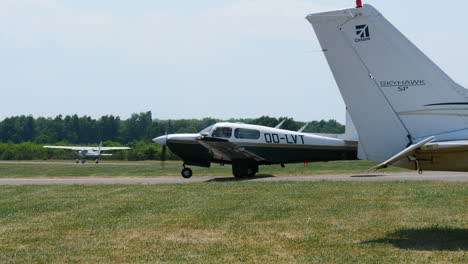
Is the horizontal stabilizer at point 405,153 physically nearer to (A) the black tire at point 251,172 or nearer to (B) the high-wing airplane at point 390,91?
(B) the high-wing airplane at point 390,91

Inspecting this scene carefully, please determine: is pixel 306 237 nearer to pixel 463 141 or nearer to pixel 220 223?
pixel 220 223

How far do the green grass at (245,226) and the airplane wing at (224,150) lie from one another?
6.37 metres

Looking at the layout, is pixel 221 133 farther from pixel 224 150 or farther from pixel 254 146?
pixel 254 146

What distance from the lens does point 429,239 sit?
890 cm

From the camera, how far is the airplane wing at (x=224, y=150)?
22984 millimetres

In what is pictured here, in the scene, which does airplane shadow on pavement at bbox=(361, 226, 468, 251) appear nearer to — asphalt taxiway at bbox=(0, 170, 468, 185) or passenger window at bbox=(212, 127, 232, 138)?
asphalt taxiway at bbox=(0, 170, 468, 185)

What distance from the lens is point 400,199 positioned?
13617 mm

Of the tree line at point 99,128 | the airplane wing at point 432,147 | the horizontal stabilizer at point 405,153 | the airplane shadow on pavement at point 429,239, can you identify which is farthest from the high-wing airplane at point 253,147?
the tree line at point 99,128

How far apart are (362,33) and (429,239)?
3300 mm

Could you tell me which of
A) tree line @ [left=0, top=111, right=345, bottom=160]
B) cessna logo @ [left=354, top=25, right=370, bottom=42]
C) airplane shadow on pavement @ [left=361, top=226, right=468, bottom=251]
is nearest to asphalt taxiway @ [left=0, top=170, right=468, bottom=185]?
airplane shadow on pavement @ [left=361, top=226, right=468, bottom=251]

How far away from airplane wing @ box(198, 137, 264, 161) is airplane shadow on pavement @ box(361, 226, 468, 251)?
538 inches

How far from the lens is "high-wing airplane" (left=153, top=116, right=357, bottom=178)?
2344 cm

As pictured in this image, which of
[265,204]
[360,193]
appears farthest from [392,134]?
[360,193]

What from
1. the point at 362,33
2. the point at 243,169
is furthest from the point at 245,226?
the point at 243,169
